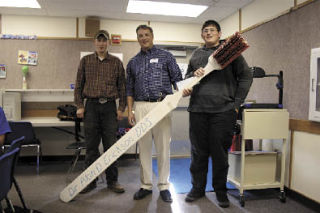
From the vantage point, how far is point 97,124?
8.50 ft

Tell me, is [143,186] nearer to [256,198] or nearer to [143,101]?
[143,101]

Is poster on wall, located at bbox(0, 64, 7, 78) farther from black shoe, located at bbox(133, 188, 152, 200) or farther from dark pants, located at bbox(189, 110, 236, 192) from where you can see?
dark pants, located at bbox(189, 110, 236, 192)

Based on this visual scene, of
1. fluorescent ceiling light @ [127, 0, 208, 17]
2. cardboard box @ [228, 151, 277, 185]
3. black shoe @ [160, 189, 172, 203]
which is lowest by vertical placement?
black shoe @ [160, 189, 172, 203]

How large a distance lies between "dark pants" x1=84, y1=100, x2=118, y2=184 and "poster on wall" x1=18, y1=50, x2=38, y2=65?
1860mm

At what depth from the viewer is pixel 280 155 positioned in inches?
107

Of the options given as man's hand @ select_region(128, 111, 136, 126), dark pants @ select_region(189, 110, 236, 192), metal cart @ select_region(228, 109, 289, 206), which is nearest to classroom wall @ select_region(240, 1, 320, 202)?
metal cart @ select_region(228, 109, 289, 206)

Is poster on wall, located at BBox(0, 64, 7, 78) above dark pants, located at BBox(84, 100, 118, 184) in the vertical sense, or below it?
above

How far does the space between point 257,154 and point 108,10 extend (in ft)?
8.88

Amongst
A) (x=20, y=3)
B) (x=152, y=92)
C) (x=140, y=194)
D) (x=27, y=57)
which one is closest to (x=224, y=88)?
(x=152, y=92)

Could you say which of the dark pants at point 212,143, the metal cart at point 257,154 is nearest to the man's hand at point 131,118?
the dark pants at point 212,143

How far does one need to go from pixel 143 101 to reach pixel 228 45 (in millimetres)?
898

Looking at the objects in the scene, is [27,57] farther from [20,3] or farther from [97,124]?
[97,124]

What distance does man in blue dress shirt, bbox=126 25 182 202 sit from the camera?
2.34 m

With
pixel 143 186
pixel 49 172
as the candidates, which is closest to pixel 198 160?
pixel 143 186
